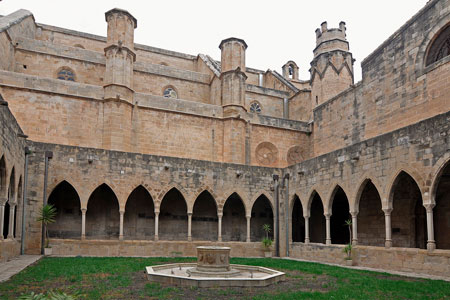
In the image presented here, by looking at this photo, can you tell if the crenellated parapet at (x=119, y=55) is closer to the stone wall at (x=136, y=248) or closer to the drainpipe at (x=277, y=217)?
the stone wall at (x=136, y=248)

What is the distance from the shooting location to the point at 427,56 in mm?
17109

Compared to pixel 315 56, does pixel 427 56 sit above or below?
below

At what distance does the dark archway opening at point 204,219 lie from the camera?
823 inches

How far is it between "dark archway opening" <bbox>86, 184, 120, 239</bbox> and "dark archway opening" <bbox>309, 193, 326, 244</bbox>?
33.1ft

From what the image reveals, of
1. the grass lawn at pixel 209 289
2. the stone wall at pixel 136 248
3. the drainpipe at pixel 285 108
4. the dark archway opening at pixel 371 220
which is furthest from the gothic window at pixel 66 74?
A: the dark archway opening at pixel 371 220

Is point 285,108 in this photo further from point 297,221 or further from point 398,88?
point 398,88

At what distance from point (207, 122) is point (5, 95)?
10.6m

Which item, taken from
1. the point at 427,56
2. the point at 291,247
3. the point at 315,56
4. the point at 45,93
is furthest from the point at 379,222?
the point at 45,93

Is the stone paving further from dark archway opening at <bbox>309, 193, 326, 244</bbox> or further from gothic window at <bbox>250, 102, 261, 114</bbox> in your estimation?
gothic window at <bbox>250, 102, 261, 114</bbox>

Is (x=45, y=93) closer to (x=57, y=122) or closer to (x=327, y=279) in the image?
(x=57, y=122)

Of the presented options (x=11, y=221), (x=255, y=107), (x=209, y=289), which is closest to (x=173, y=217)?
(x=11, y=221)

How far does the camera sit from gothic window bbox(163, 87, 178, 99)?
28891mm

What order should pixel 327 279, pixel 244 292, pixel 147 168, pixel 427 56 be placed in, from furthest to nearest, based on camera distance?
pixel 147 168 → pixel 427 56 → pixel 327 279 → pixel 244 292

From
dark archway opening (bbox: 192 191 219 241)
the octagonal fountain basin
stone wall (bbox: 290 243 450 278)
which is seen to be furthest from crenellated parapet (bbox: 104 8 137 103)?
the octagonal fountain basin
